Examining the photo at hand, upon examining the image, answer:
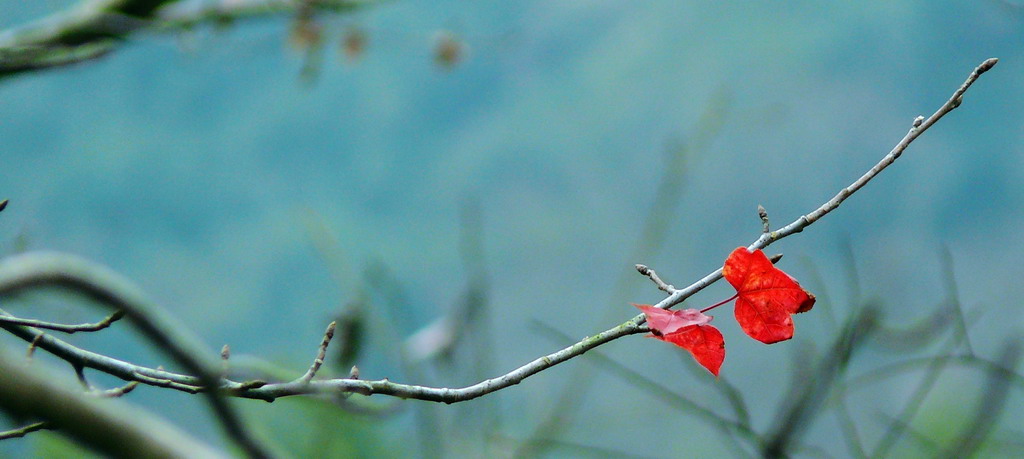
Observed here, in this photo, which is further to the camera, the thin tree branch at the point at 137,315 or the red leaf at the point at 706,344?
the red leaf at the point at 706,344

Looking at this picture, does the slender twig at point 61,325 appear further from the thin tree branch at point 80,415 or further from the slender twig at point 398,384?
the thin tree branch at point 80,415

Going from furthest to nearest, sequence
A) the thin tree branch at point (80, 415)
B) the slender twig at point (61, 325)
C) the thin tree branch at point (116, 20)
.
Result: the thin tree branch at point (116, 20)
the slender twig at point (61, 325)
the thin tree branch at point (80, 415)

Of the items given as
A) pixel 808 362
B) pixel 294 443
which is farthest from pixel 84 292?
pixel 294 443

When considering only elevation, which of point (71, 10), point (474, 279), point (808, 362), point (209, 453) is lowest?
point (209, 453)

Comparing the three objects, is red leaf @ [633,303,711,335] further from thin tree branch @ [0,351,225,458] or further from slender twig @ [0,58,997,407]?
thin tree branch @ [0,351,225,458]

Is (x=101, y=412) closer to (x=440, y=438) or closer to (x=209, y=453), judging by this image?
(x=209, y=453)

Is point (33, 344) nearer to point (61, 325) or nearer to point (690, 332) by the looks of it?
point (61, 325)

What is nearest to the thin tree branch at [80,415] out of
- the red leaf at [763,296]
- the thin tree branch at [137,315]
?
the thin tree branch at [137,315]
